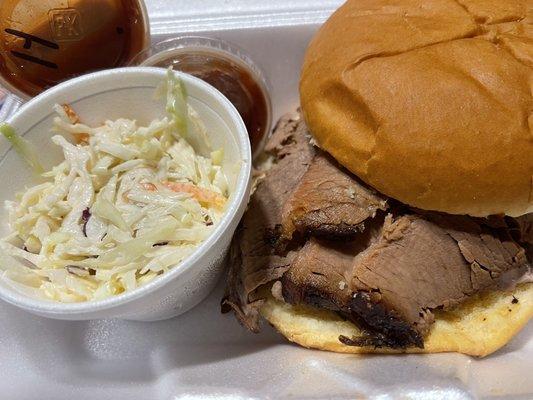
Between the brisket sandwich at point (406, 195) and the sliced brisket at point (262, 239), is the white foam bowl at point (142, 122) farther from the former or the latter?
the brisket sandwich at point (406, 195)

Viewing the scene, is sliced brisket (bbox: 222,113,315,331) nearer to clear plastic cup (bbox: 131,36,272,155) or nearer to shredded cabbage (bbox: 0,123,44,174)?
clear plastic cup (bbox: 131,36,272,155)

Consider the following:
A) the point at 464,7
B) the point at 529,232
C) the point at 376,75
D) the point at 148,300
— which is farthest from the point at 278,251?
the point at 464,7

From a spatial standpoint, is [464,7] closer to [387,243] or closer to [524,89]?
[524,89]

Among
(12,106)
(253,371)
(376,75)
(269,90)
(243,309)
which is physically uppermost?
(376,75)

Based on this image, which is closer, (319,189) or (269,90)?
(319,189)

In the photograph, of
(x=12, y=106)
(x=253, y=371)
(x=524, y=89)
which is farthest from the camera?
(x=12, y=106)

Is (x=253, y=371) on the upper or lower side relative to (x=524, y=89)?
lower
